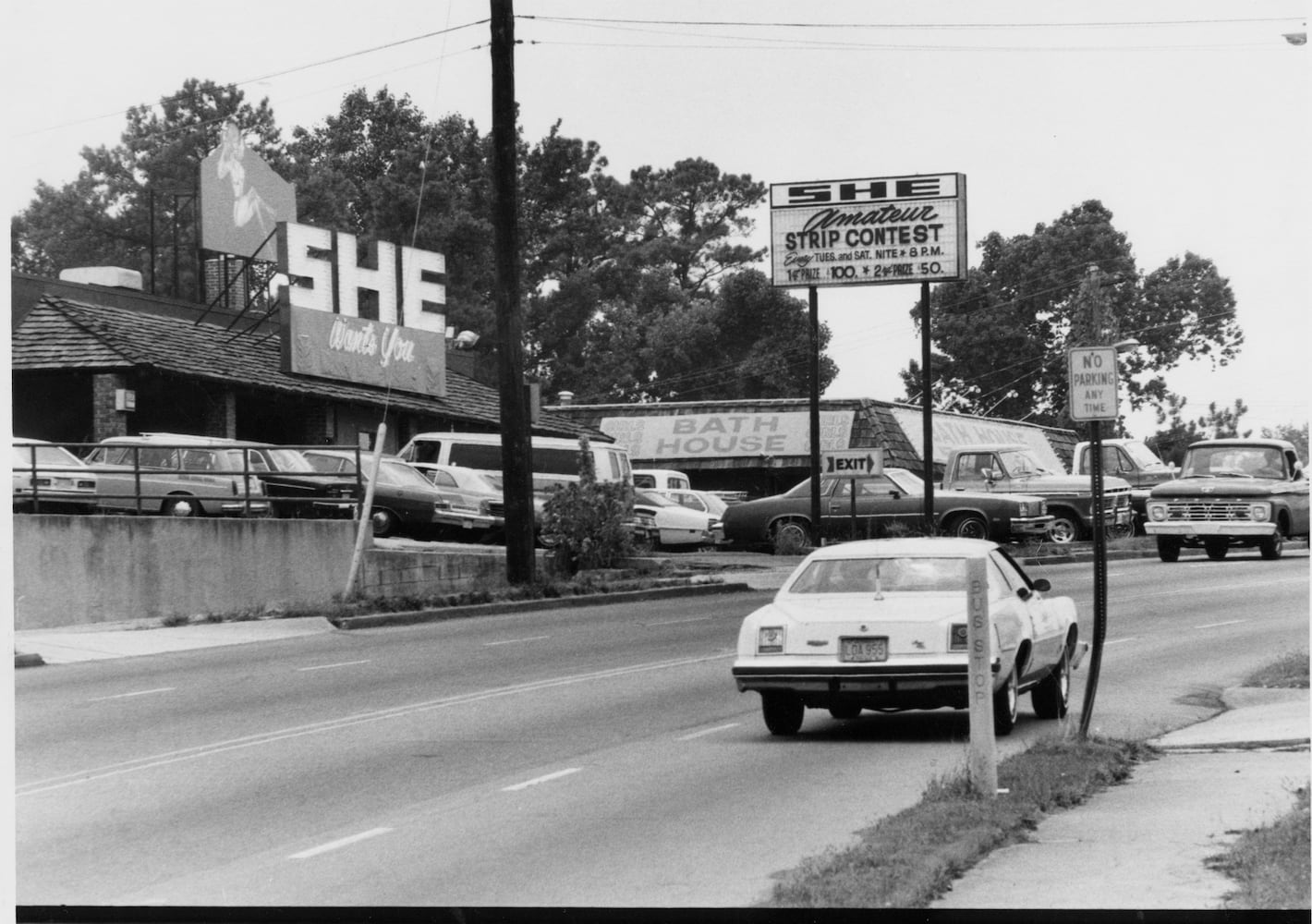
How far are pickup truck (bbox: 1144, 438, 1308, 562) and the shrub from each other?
1326cm

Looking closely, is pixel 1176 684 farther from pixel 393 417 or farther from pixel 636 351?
pixel 393 417

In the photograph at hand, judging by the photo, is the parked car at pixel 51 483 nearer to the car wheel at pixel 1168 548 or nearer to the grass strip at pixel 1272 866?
the car wheel at pixel 1168 548

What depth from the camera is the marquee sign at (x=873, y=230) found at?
10.9 m

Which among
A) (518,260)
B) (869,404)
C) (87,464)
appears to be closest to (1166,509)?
(869,404)

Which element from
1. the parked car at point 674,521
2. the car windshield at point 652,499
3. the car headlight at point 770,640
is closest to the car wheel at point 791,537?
the car headlight at point 770,640

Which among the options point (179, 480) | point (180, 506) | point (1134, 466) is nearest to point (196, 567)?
point (180, 506)

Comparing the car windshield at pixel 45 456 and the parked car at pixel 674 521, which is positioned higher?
the car windshield at pixel 45 456

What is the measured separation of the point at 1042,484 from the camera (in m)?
12.4

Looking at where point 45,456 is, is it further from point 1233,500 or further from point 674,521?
point 1233,500

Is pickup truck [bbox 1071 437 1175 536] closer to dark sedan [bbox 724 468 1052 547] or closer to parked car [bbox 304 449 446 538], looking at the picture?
dark sedan [bbox 724 468 1052 547]

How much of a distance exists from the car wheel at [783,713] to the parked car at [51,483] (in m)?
10.7

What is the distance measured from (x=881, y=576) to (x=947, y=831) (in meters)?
3.63

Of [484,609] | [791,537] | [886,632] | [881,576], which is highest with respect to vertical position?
[791,537]

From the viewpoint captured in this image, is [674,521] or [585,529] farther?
[585,529]
